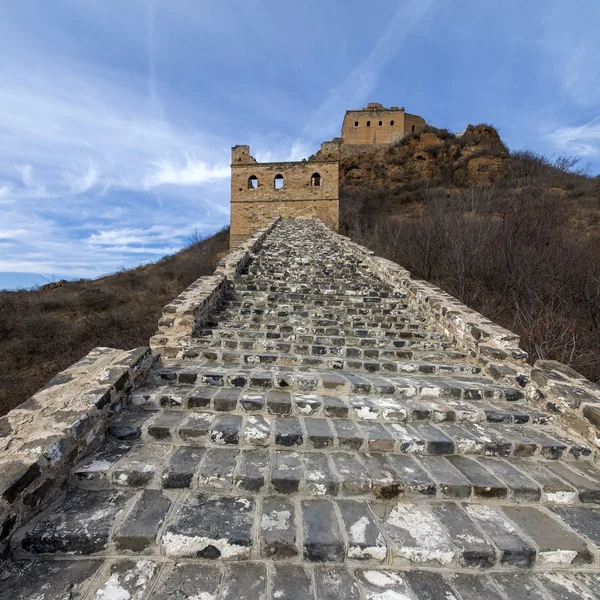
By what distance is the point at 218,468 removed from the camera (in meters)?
2.12

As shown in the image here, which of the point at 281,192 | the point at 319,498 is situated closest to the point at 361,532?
the point at 319,498

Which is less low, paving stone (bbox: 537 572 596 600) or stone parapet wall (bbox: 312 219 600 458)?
stone parapet wall (bbox: 312 219 600 458)

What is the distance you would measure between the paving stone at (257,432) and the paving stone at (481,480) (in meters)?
1.48

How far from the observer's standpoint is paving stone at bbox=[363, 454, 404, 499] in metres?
2.05

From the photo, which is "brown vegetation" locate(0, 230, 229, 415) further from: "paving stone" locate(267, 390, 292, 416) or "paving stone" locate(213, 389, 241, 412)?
"paving stone" locate(267, 390, 292, 416)

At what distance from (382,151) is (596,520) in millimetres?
38065

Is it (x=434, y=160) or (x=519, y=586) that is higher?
(x=434, y=160)

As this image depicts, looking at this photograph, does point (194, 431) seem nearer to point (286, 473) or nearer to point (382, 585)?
point (286, 473)

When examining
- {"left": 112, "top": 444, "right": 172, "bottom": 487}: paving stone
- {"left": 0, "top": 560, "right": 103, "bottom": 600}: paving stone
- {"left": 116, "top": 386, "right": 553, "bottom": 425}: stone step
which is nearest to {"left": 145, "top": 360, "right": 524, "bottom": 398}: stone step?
{"left": 116, "top": 386, "right": 553, "bottom": 425}: stone step

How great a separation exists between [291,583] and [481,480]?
149 centimetres

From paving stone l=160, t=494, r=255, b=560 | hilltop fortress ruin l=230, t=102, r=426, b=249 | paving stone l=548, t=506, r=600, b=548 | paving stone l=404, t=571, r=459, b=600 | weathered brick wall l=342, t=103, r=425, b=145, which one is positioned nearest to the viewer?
paving stone l=404, t=571, r=459, b=600

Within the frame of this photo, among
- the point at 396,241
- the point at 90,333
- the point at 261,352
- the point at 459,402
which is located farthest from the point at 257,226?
the point at 459,402

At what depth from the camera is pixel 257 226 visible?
2233cm

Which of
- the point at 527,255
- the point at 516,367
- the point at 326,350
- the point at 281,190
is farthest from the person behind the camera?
the point at 281,190
